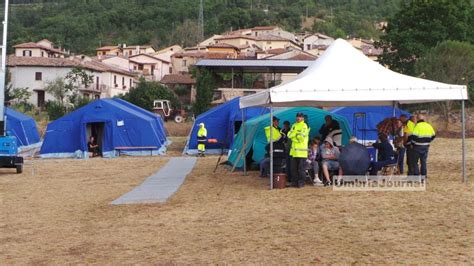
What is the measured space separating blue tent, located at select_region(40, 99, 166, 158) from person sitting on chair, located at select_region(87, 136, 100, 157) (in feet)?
0.63

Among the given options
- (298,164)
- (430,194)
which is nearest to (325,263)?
(430,194)

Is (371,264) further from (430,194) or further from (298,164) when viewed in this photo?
(298,164)

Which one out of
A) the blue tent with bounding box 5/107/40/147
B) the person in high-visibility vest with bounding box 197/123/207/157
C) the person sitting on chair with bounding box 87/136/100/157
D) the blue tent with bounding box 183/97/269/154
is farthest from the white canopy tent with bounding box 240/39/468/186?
the blue tent with bounding box 5/107/40/147

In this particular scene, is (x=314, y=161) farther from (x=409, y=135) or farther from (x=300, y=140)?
(x=409, y=135)

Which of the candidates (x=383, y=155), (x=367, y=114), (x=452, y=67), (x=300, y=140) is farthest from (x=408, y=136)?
(x=452, y=67)

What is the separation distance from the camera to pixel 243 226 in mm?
8539

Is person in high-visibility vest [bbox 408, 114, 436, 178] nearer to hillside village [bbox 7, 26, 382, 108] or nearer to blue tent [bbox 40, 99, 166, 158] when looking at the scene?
blue tent [bbox 40, 99, 166, 158]

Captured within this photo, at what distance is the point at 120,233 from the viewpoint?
8492mm

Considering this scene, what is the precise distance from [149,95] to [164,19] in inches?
2116

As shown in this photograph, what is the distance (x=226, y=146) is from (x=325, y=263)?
18.1 m

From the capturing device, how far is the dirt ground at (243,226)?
6.98 m

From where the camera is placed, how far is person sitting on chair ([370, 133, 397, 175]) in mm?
12555

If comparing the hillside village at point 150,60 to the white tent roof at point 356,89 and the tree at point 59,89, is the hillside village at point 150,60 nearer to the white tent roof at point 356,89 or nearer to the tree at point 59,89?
the tree at point 59,89

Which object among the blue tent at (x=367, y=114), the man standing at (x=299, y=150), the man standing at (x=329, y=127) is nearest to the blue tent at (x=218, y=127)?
the blue tent at (x=367, y=114)
